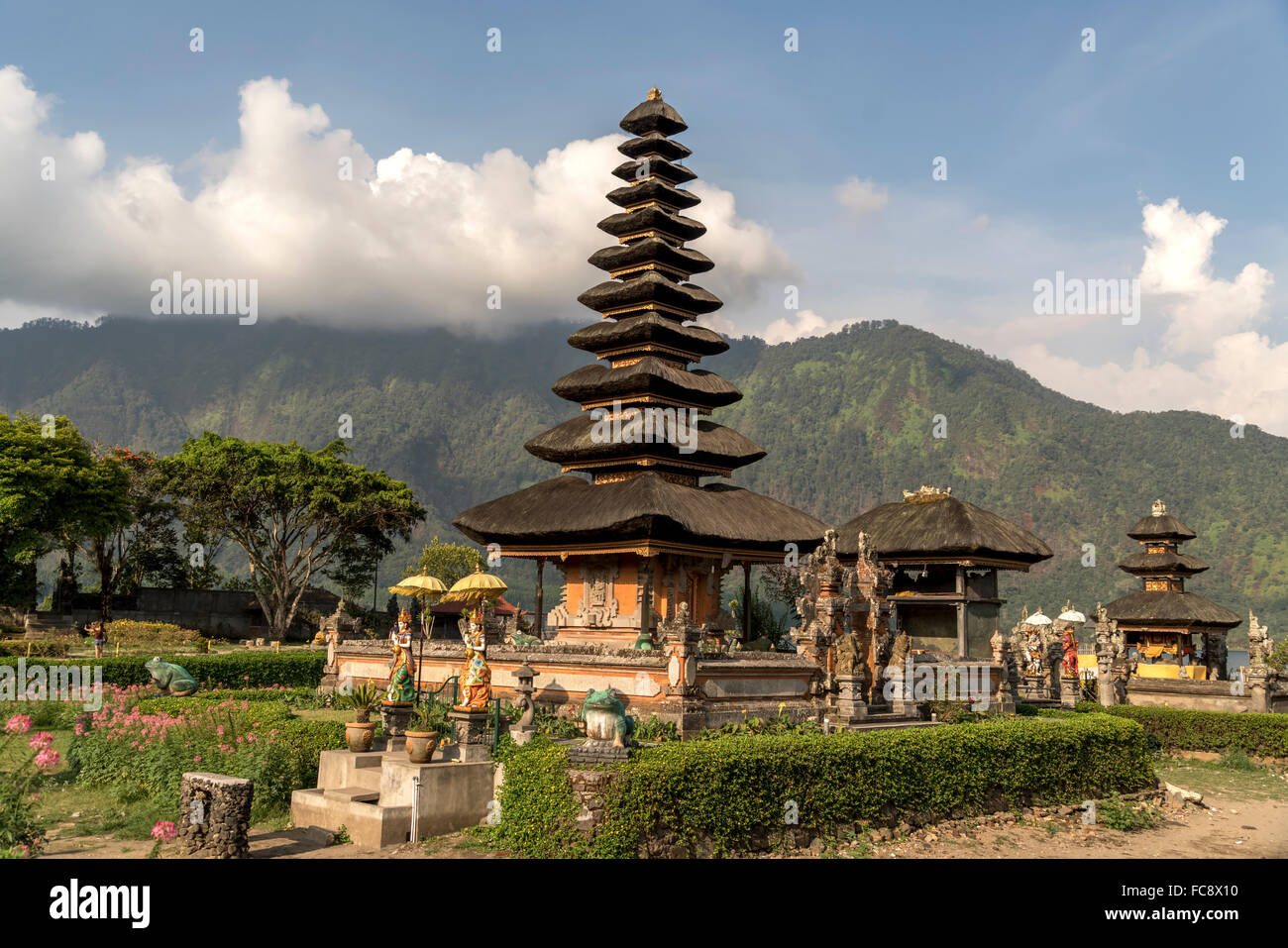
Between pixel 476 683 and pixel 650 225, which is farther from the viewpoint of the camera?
pixel 650 225

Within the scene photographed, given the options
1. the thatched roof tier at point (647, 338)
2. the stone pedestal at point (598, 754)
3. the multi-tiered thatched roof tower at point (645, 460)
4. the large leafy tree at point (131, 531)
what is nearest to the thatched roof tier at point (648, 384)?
the multi-tiered thatched roof tower at point (645, 460)

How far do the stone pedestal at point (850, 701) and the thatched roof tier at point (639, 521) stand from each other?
7698 mm

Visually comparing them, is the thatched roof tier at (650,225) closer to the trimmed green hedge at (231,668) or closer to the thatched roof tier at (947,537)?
the thatched roof tier at (947,537)

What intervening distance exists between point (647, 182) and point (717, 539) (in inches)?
549

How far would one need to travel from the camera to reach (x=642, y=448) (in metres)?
31.3

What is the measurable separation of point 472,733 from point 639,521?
11175 millimetres

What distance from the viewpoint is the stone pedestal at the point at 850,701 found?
2056cm

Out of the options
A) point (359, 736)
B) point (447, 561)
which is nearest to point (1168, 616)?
point (359, 736)

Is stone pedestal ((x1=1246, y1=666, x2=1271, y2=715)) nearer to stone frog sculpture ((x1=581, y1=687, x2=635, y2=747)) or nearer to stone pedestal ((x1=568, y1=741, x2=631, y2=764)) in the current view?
stone frog sculpture ((x1=581, y1=687, x2=635, y2=747))

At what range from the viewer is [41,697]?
81.3 ft

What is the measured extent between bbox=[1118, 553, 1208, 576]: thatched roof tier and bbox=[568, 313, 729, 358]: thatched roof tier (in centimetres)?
2394

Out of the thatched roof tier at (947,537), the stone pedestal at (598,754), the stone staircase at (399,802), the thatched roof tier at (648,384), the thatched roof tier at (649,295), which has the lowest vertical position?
the stone staircase at (399,802)

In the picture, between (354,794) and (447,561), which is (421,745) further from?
(447,561)

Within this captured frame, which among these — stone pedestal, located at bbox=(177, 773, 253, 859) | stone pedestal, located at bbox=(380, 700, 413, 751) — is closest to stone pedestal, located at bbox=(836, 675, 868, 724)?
stone pedestal, located at bbox=(380, 700, 413, 751)
